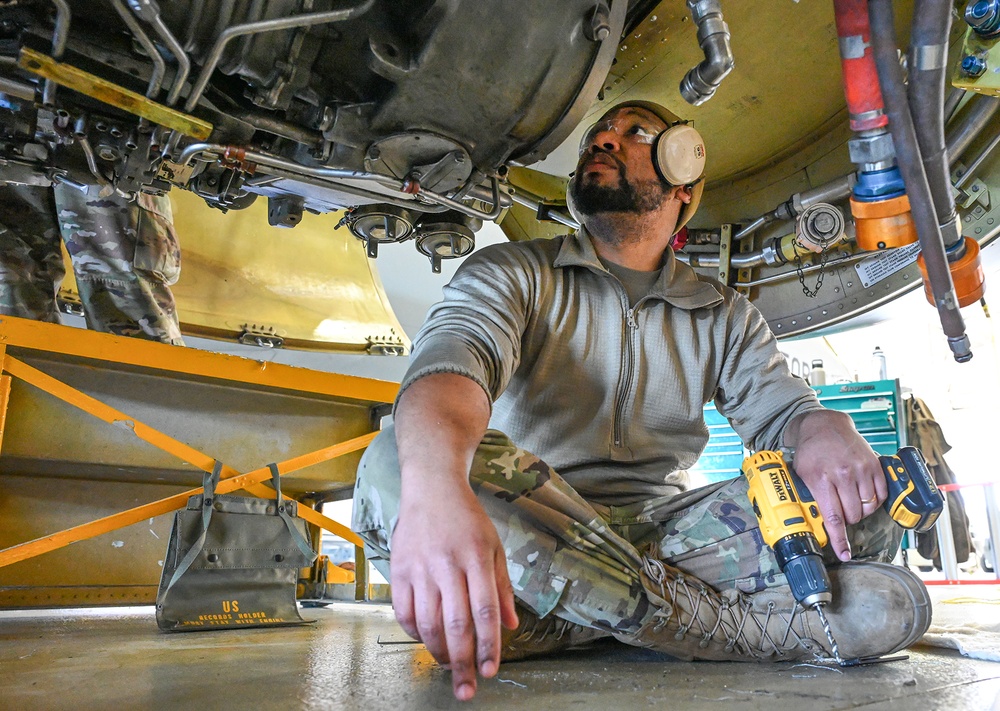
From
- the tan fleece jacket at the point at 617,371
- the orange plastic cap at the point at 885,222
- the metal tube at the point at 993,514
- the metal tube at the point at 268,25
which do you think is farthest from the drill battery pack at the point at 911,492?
the metal tube at the point at 993,514

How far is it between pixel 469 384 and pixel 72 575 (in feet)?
5.73

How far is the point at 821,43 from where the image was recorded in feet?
4.77

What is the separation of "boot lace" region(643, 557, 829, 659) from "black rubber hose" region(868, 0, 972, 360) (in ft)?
1.82

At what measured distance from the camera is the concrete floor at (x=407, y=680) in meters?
0.74

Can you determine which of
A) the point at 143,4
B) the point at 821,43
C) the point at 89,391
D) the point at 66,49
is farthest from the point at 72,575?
the point at 821,43

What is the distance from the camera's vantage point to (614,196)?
4.94 ft

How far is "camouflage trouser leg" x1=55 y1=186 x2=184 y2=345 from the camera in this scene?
196cm

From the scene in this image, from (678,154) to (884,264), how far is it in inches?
27.5

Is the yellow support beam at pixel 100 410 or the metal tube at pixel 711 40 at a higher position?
the metal tube at pixel 711 40

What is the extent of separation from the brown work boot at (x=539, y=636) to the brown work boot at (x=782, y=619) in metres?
0.09

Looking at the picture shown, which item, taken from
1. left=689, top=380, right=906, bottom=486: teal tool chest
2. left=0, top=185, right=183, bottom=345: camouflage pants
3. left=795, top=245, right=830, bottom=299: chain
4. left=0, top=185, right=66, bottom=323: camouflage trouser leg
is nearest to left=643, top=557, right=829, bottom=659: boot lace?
left=795, top=245, right=830, bottom=299: chain

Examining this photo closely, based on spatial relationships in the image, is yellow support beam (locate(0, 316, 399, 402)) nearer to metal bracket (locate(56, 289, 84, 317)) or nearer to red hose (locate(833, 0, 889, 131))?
metal bracket (locate(56, 289, 84, 317))

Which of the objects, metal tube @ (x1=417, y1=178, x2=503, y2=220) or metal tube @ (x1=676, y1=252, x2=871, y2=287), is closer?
metal tube @ (x1=417, y1=178, x2=503, y2=220)

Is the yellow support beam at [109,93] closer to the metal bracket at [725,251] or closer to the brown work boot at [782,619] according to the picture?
the brown work boot at [782,619]
